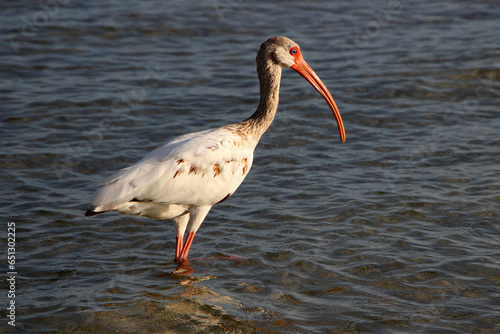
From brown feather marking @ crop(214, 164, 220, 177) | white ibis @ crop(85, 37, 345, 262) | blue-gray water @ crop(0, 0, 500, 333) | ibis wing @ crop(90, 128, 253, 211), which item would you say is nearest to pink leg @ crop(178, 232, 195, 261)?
white ibis @ crop(85, 37, 345, 262)

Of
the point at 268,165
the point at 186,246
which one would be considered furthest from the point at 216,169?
the point at 268,165

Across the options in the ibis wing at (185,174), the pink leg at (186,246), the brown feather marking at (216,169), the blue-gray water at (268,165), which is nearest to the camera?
the blue-gray water at (268,165)

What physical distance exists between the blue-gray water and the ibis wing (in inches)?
30.6

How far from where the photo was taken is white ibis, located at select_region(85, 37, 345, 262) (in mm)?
6293

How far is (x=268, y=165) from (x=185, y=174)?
9.24 feet

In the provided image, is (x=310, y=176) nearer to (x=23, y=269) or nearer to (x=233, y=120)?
(x=233, y=120)

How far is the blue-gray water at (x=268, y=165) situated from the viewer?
6.11 m

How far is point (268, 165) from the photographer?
30.1ft

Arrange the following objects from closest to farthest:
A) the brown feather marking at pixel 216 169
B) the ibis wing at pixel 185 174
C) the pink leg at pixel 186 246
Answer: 1. the ibis wing at pixel 185 174
2. the brown feather marking at pixel 216 169
3. the pink leg at pixel 186 246

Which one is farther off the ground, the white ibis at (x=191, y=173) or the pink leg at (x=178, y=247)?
the white ibis at (x=191, y=173)

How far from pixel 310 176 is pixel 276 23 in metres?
6.37

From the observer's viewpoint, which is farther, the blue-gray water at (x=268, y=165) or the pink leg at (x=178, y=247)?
the pink leg at (x=178, y=247)

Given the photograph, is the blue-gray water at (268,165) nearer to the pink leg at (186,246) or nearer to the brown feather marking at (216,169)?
the pink leg at (186,246)

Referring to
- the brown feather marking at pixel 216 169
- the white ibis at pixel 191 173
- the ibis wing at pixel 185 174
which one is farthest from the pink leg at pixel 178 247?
the brown feather marking at pixel 216 169
